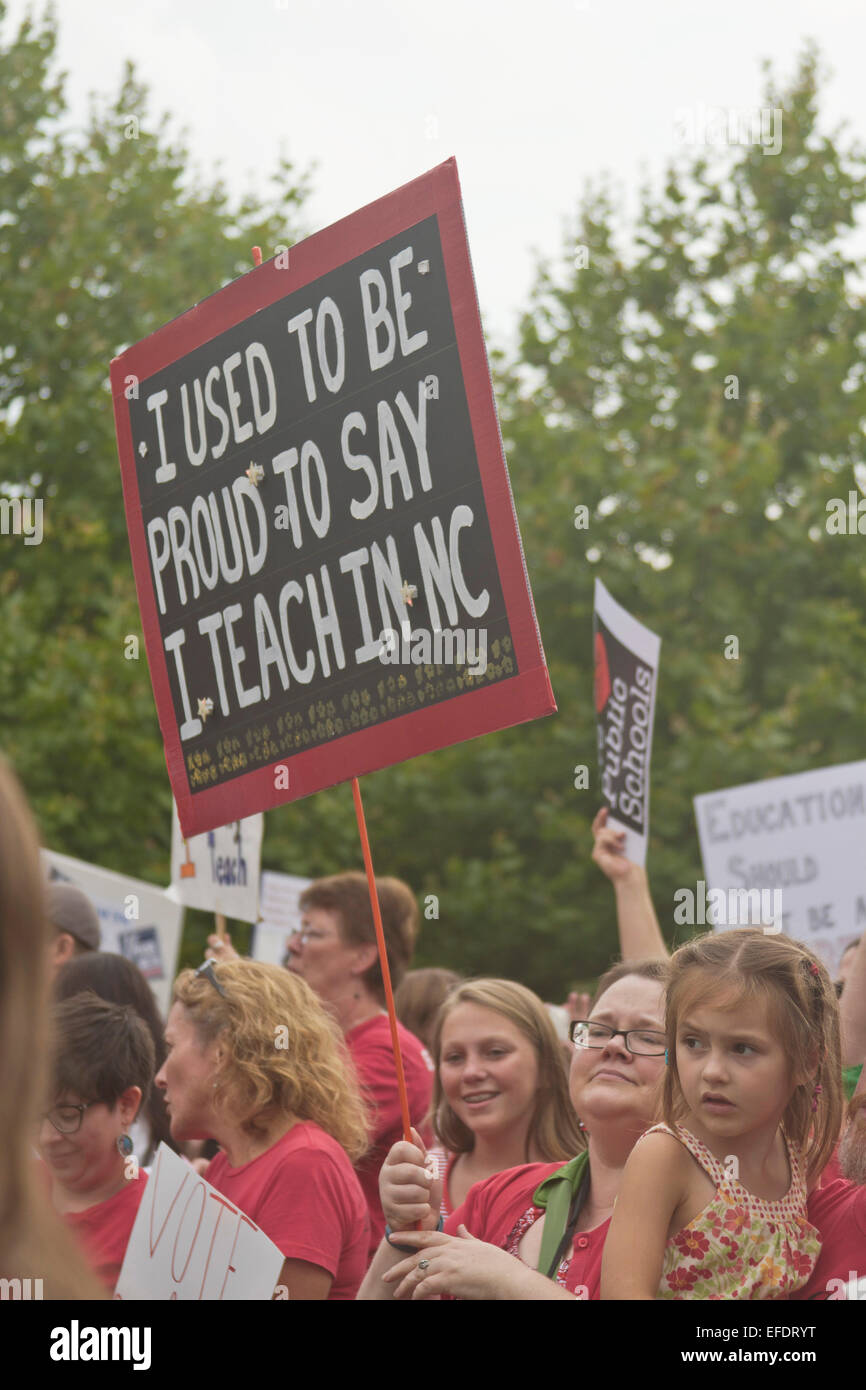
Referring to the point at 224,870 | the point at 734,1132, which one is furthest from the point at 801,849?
the point at 734,1132

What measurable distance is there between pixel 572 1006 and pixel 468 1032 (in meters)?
1.56

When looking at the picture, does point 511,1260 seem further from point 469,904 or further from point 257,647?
point 469,904

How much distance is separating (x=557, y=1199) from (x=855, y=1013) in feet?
2.88

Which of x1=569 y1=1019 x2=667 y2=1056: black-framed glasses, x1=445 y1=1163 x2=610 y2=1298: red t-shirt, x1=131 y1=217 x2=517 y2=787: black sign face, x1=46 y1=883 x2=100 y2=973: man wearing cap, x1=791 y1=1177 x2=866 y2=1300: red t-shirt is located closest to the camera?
x1=791 y1=1177 x2=866 y2=1300: red t-shirt

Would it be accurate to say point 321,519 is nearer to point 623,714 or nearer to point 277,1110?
point 277,1110

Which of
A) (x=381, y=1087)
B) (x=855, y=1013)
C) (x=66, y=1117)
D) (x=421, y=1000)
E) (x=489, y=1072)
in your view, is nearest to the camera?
(x=855, y=1013)

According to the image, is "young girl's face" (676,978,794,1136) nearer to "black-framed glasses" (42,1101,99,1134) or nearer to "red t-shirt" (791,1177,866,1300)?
"red t-shirt" (791,1177,866,1300)

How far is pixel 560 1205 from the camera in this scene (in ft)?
9.40

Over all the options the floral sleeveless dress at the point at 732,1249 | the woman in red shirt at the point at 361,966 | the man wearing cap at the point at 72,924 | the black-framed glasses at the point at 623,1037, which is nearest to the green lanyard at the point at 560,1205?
the black-framed glasses at the point at 623,1037

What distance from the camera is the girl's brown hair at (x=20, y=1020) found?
1.08 metres

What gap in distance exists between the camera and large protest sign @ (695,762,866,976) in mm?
7043

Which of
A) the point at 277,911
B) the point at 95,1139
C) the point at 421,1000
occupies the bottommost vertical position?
the point at 95,1139

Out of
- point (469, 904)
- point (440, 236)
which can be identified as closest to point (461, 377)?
point (440, 236)

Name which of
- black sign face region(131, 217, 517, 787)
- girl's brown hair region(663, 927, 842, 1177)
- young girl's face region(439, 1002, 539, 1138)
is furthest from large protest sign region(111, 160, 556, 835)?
young girl's face region(439, 1002, 539, 1138)
